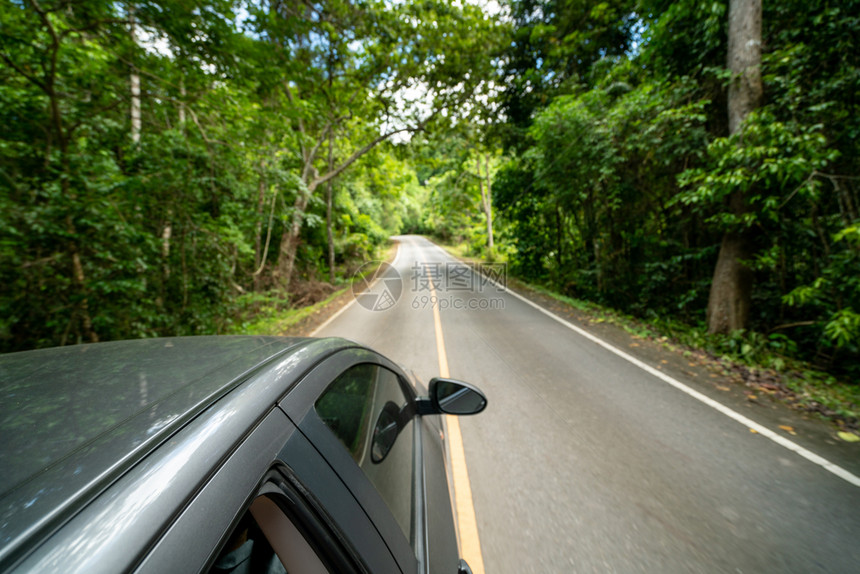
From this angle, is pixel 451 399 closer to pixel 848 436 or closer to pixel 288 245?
pixel 848 436

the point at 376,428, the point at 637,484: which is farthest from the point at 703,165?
the point at 376,428

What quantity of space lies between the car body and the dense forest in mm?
4065

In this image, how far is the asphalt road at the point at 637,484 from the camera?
6.68ft

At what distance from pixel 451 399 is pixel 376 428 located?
0.56m

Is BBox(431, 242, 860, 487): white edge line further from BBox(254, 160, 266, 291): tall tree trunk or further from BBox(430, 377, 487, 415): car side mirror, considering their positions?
BBox(254, 160, 266, 291): tall tree trunk

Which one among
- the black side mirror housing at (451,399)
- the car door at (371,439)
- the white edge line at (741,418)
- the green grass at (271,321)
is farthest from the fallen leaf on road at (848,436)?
the green grass at (271,321)

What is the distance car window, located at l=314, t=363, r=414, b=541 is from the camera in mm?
1137

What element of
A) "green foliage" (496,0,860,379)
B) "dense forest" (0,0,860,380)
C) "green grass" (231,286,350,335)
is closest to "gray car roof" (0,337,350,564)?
"dense forest" (0,0,860,380)

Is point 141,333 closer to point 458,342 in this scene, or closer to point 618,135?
point 458,342

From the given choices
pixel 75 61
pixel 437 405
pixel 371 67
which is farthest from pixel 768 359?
pixel 371 67

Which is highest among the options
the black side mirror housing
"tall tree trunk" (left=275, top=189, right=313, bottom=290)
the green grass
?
"tall tree trunk" (left=275, top=189, right=313, bottom=290)

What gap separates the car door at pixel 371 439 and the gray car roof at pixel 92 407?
123 mm

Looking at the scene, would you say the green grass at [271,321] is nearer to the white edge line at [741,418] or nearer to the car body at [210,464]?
the car body at [210,464]

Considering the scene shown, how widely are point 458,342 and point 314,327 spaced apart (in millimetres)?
3780
